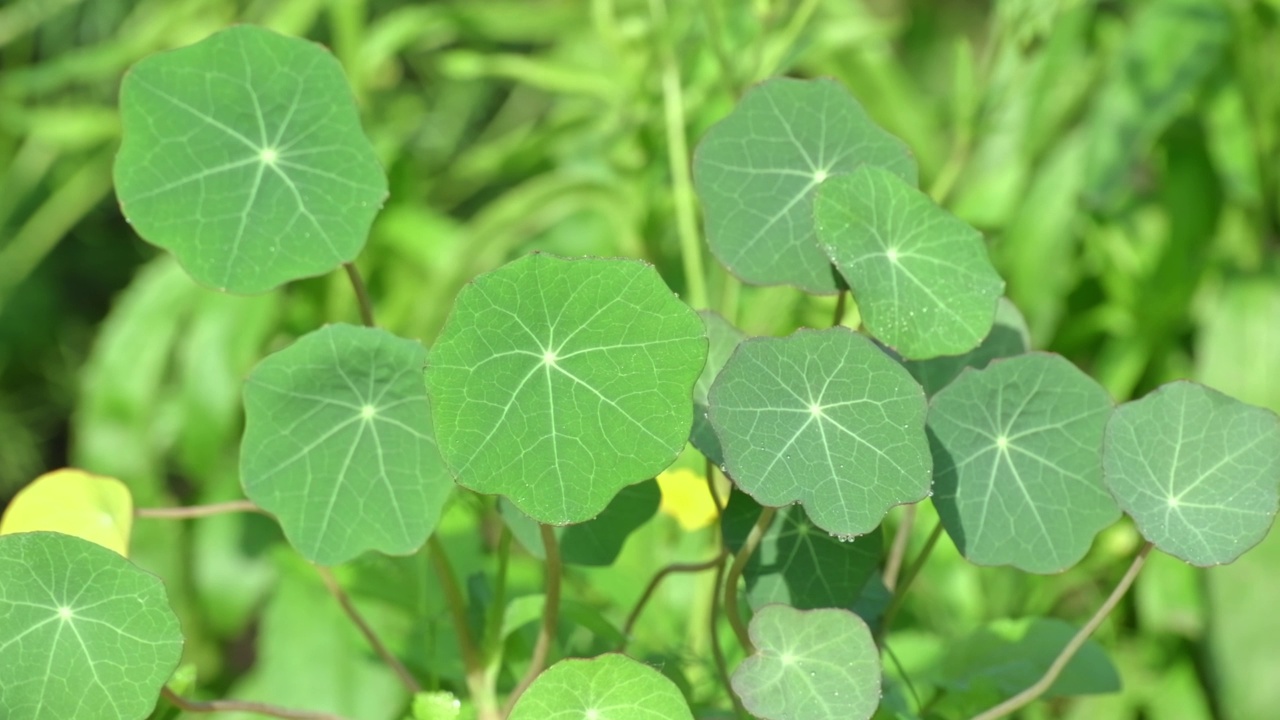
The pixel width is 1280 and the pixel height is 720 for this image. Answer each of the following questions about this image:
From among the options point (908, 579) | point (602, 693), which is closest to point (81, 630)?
point (602, 693)

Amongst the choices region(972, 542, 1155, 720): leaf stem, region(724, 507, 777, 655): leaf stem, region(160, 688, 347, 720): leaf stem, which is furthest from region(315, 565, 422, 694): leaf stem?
region(972, 542, 1155, 720): leaf stem

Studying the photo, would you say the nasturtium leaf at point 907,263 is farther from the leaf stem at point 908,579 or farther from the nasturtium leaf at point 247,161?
the nasturtium leaf at point 247,161

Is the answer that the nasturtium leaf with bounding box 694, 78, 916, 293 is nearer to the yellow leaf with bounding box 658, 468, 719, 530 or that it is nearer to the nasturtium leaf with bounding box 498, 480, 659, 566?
the nasturtium leaf with bounding box 498, 480, 659, 566

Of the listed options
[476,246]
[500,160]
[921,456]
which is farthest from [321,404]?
[500,160]

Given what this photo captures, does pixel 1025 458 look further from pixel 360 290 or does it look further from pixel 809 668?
pixel 360 290

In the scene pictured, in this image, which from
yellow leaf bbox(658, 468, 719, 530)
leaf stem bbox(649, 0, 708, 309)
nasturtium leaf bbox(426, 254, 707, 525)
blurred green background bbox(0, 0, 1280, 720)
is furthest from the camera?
blurred green background bbox(0, 0, 1280, 720)

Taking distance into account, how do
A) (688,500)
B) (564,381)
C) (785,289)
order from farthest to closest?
(785,289) → (688,500) → (564,381)
